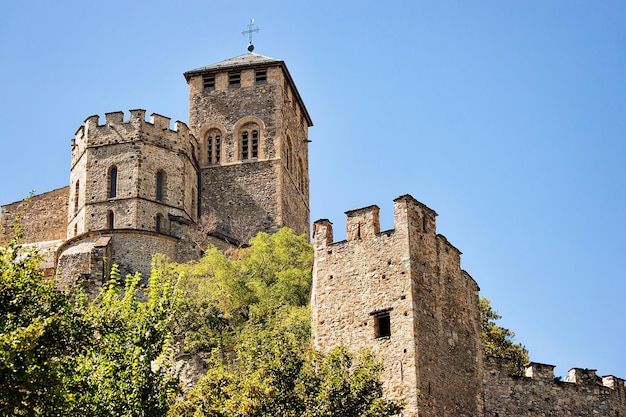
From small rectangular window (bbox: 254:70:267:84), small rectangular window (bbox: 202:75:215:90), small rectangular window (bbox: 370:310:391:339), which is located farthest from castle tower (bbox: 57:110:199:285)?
small rectangular window (bbox: 370:310:391:339)

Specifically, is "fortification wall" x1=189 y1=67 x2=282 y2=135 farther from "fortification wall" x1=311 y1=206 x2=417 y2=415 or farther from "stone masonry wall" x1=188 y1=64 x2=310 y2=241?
"fortification wall" x1=311 y1=206 x2=417 y2=415

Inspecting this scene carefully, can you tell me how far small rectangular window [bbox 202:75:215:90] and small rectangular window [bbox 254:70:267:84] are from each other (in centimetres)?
230

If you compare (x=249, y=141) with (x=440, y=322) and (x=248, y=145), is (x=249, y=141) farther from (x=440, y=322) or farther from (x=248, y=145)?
(x=440, y=322)

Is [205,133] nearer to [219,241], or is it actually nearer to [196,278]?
[219,241]

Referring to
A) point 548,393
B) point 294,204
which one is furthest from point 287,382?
point 294,204

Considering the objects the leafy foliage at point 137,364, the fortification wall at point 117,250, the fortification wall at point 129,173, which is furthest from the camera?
the fortification wall at point 129,173

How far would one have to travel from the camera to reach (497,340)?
132 feet

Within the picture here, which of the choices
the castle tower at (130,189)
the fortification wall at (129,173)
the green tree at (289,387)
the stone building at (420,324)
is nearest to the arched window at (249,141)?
the castle tower at (130,189)

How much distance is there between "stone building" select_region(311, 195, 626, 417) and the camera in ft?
93.4

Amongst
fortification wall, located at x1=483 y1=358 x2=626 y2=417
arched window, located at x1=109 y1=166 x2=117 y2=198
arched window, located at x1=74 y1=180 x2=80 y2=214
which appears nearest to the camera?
fortification wall, located at x1=483 y1=358 x2=626 y2=417

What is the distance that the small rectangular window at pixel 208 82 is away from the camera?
60281 mm

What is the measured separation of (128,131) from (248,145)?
27.6 ft

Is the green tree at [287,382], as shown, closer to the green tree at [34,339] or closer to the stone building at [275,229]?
the stone building at [275,229]

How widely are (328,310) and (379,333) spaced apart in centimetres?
165
